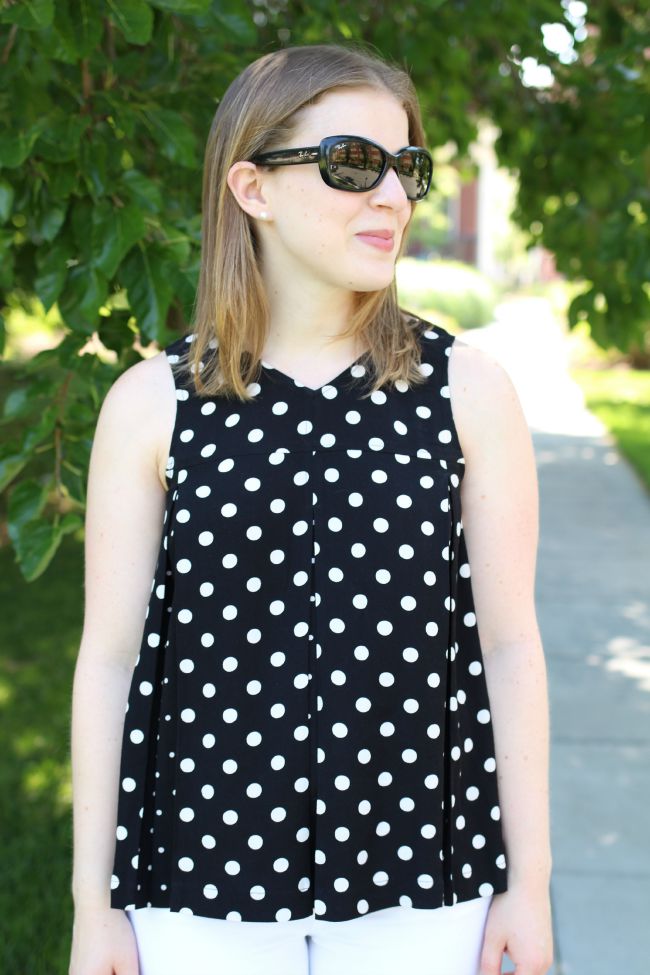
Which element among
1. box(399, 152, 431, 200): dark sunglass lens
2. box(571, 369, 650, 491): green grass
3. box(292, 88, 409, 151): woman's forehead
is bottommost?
box(399, 152, 431, 200): dark sunglass lens

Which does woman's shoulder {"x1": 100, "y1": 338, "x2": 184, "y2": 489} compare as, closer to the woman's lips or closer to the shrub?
the woman's lips

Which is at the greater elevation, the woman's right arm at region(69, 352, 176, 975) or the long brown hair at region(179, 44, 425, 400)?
the long brown hair at region(179, 44, 425, 400)

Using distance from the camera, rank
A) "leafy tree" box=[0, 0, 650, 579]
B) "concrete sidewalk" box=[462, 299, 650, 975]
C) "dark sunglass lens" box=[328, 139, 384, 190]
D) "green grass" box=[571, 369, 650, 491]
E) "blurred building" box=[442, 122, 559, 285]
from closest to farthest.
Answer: "dark sunglass lens" box=[328, 139, 384, 190] → "leafy tree" box=[0, 0, 650, 579] → "concrete sidewalk" box=[462, 299, 650, 975] → "green grass" box=[571, 369, 650, 491] → "blurred building" box=[442, 122, 559, 285]

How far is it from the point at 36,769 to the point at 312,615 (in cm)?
335

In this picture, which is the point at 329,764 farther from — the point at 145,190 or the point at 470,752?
the point at 145,190

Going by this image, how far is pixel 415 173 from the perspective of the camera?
61.1 inches

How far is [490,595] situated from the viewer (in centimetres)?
155

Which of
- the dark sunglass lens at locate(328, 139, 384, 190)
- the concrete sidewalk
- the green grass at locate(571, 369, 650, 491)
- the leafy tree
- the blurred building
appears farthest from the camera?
the blurred building

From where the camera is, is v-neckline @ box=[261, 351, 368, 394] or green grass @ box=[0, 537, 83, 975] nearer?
v-neckline @ box=[261, 351, 368, 394]

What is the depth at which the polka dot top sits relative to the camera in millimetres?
1477

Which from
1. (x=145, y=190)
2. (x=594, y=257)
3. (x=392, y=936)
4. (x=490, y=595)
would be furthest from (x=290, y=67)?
(x=594, y=257)

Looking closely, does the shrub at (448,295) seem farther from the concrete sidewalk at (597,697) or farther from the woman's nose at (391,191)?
the woman's nose at (391,191)

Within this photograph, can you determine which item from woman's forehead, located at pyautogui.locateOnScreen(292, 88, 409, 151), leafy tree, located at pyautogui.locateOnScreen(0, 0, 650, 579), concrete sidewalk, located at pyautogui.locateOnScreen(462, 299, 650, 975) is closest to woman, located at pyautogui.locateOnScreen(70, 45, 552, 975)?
woman's forehead, located at pyautogui.locateOnScreen(292, 88, 409, 151)

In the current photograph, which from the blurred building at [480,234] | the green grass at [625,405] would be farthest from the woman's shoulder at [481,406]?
the blurred building at [480,234]
